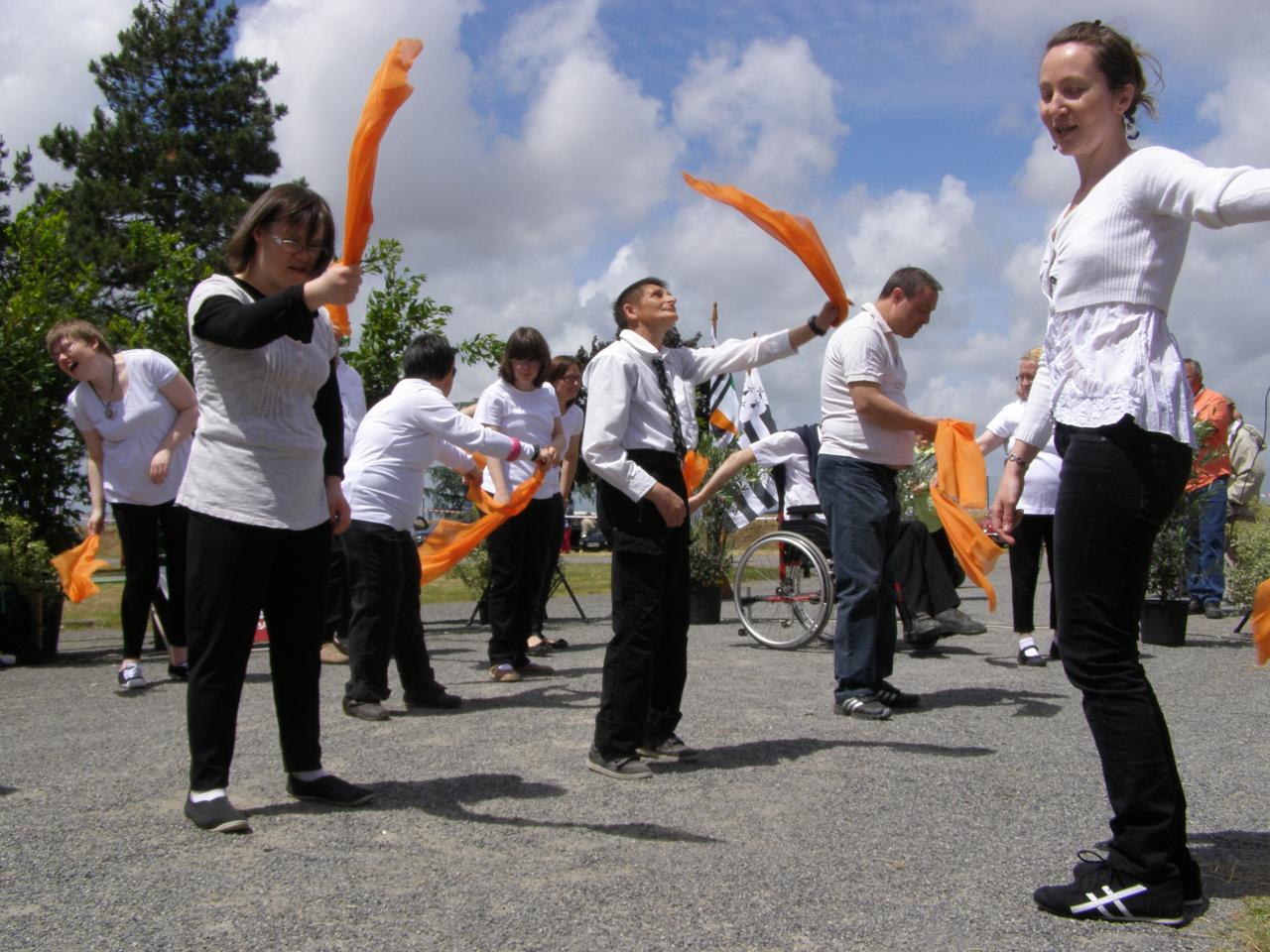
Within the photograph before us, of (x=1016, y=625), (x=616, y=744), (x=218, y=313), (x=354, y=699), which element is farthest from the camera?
(x=1016, y=625)

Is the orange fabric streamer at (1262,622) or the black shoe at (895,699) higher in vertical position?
the orange fabric streamer at (1262,622)

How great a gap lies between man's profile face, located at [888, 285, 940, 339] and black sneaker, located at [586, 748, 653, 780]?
2719 mm

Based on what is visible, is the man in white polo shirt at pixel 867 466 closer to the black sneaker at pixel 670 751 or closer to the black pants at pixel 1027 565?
the black sneaker at pixel 670 751

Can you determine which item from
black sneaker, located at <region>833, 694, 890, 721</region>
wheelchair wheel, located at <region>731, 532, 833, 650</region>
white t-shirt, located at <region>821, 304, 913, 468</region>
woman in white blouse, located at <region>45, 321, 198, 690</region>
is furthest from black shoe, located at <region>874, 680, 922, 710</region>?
woman in white blouse, located at <region>45, 321, 198, 690</region>

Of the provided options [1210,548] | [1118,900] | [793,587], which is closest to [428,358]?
[793,587]

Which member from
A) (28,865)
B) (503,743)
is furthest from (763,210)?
(28,865)

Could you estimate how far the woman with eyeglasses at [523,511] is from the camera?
24.0 feet

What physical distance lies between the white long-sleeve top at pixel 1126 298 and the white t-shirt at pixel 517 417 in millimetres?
4854

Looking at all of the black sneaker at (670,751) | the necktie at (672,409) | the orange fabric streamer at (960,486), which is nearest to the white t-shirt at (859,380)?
the orange fabric streamer at (960,486)

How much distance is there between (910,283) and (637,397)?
6.64ft

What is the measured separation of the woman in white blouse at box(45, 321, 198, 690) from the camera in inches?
275

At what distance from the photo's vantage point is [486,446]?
6.14m

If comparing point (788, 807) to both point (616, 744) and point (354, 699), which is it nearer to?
point (616, 744)

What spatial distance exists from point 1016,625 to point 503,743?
A: 14.5ft
